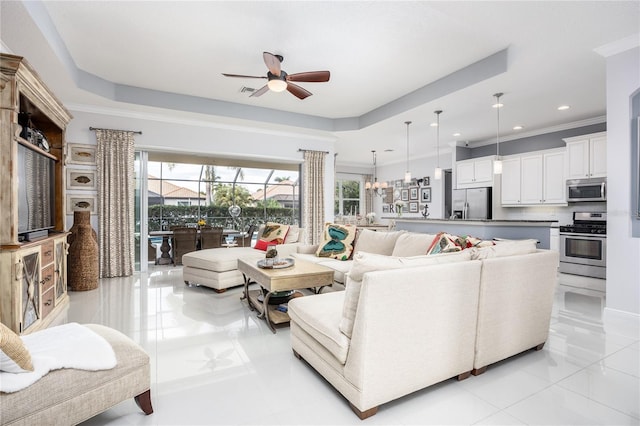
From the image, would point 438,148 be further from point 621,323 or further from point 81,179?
point 81,179

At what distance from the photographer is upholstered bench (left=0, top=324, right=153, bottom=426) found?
127cm

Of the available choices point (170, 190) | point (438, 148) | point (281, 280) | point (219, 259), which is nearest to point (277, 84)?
point (281, 280)

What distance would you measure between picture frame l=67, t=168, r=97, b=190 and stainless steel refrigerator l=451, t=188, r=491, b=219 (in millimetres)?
6786

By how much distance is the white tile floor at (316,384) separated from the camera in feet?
5.48

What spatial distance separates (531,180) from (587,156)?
3.36 ft

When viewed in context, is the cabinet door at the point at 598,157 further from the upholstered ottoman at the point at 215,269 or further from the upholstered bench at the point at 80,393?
the upholstered bench at the point at 80,393

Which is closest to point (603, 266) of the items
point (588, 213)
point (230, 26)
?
point (588, 213)

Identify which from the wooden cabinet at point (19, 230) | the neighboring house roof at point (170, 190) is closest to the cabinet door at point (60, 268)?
the wooden cabinet at point (19, 230)

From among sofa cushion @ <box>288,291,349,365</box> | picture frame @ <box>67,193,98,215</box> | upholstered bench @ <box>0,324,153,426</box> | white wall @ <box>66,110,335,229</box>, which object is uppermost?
white wall @ <box>66,110,335,229</box>

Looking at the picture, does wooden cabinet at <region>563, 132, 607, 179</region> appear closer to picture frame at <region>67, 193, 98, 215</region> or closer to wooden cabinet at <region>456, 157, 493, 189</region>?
wooden cabinet at <region>456, 157, 493, 189</region>

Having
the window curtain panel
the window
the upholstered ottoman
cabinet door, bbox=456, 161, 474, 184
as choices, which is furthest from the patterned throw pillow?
the window curtain panel

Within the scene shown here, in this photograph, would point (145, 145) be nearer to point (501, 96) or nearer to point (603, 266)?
point (501, 96)

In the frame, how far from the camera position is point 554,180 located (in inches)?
227

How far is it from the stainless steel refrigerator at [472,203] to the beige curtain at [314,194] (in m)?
2.97
